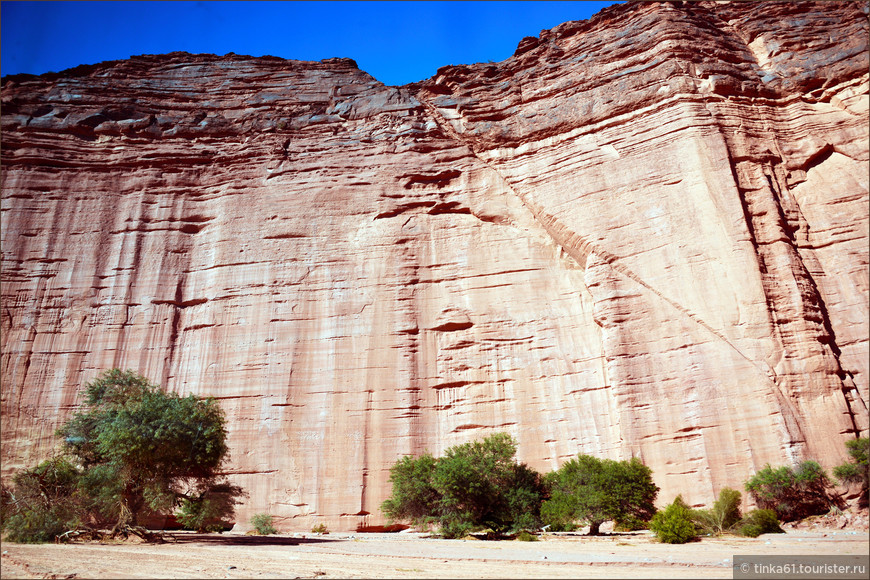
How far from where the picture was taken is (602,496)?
14664 mm

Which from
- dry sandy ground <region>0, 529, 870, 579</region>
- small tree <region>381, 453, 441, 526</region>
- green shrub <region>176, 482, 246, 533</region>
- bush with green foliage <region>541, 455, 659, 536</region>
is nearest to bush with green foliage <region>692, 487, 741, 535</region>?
dry sandy ground <region>0, 529, 870, 579</region>

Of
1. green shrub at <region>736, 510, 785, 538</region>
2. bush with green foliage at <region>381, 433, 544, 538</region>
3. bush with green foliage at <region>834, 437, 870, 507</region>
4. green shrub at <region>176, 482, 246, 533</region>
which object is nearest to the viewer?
green shrub at <region>736, 510, 785, 538</region>

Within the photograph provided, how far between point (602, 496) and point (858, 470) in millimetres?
5918

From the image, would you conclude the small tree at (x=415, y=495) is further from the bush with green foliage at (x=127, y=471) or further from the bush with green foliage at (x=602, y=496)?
the bush with green foliage at (x=127, y=471)

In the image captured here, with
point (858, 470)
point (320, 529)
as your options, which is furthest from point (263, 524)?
point (858, 470)

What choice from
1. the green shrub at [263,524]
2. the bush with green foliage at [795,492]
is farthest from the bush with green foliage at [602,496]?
the green shrub at [263,524]

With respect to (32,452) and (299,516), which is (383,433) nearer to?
(299,516)

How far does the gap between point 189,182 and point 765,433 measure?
22680 mm

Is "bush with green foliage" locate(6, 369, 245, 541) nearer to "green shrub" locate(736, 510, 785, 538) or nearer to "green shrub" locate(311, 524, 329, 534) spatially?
"green shrub" locate(311, 524, 329, 534)

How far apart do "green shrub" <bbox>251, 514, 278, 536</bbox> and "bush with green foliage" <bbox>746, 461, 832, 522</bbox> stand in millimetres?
13705

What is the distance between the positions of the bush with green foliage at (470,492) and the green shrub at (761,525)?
4.98 meters

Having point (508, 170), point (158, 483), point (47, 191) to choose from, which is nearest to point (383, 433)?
point (158, 483)

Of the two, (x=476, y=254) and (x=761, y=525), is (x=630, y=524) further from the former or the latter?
(x=476, y=254)

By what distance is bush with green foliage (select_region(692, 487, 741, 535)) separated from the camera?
1309 centimetres
